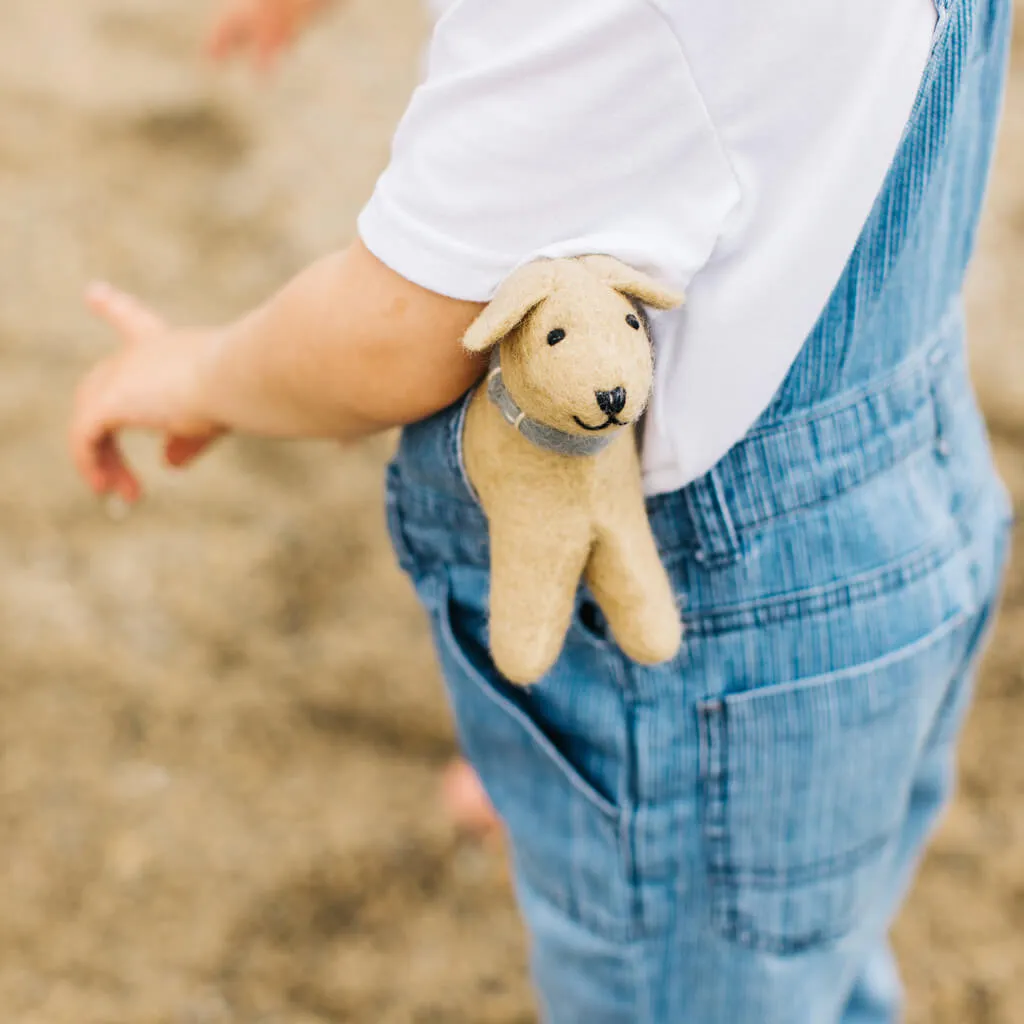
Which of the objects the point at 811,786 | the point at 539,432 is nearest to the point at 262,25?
the point at 539,432

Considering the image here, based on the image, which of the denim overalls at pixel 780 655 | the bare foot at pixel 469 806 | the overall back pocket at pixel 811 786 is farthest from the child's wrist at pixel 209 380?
the bare foot at pixel 469 806

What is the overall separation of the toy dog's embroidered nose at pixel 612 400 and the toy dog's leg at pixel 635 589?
0.10 m

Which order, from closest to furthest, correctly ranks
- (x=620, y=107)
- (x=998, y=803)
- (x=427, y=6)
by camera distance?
(x=620, y=107) < (x=427, y=6) < (x=998, y=803)

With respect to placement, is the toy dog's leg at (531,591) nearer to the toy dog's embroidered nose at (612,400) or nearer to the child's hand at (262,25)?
the toy dog's embroidered nose at (612,400)

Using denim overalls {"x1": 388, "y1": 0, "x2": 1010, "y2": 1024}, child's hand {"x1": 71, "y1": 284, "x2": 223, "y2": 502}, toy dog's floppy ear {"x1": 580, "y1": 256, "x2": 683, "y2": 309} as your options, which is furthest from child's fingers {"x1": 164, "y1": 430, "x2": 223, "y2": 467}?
toy dog's floppy ear {"x1": 580, "y1": 256, "x2": 683, "y2": 309}

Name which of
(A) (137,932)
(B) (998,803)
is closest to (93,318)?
(A) (137,932)

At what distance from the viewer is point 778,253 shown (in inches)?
21.4

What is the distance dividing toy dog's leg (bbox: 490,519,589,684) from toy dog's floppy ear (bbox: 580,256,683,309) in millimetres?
132

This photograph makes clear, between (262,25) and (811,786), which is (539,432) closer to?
(811,786)

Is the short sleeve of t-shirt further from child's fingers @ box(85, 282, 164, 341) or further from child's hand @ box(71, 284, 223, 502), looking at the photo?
child's fingers @ box(85, 282, 164, 341)

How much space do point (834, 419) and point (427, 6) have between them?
308 mm

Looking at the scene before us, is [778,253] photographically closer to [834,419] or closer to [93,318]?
[834,419]

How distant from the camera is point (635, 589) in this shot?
61 centimetres

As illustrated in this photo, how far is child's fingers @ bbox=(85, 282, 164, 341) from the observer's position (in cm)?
89
